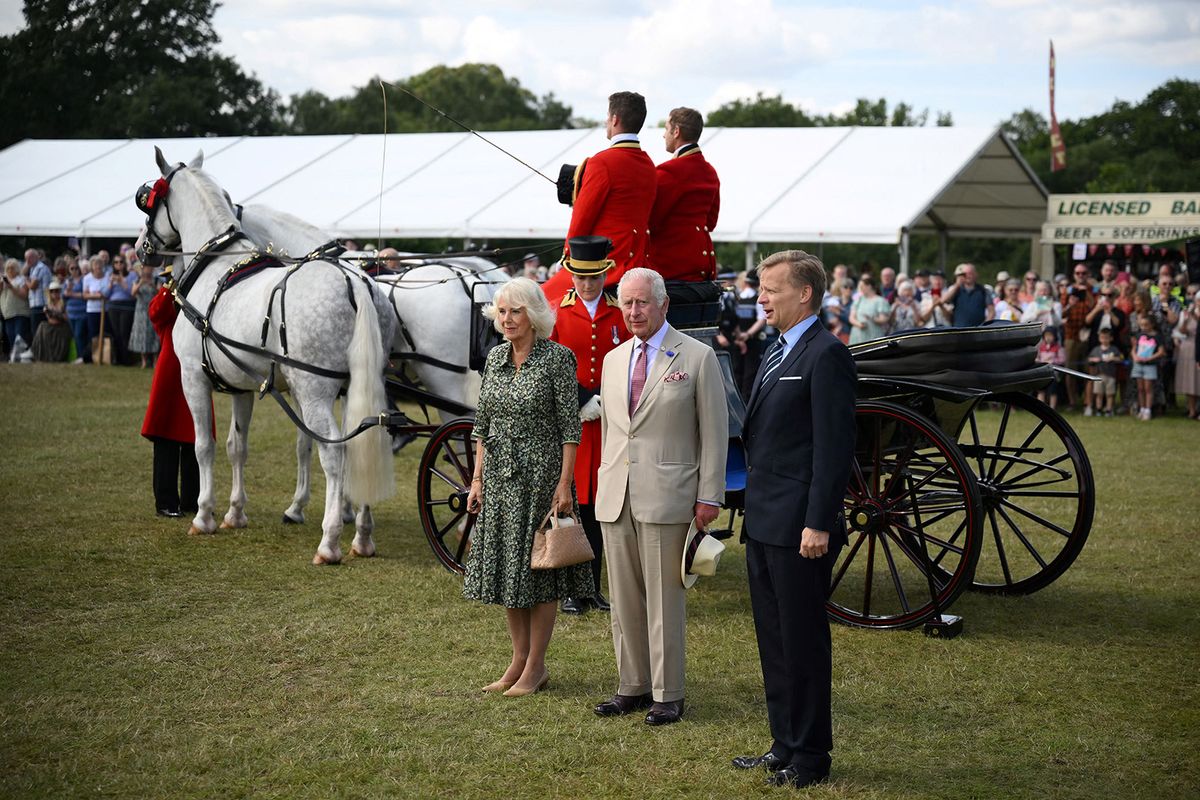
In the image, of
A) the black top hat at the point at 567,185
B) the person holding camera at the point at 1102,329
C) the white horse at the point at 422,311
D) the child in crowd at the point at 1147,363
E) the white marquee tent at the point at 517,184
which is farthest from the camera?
the white marquee tent at the point at 517,184

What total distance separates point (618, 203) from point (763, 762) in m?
2.93

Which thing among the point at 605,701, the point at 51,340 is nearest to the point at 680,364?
the point at 605,701

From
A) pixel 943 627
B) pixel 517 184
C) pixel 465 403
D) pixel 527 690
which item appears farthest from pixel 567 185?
pixel 517 184

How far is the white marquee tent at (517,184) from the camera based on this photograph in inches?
684

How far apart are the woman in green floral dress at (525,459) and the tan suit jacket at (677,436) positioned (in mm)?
401

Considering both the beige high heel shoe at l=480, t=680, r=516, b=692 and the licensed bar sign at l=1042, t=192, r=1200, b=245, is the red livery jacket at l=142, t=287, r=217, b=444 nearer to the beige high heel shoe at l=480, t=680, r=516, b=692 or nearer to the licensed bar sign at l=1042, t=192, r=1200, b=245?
the beige high heel shoe at l=480, t=680, r=516, b=692

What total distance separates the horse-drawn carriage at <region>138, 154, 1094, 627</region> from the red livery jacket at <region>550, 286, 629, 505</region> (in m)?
0.47

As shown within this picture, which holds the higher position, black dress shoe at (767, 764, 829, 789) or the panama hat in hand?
the panama hat in hand

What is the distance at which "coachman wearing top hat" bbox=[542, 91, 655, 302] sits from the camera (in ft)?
19.3

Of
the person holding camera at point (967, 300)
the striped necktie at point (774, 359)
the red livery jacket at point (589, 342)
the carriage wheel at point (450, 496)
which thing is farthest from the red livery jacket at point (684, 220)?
the person holding camera at point (967, 300)

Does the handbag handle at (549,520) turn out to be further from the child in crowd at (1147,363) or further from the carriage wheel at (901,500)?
the child in crowd at (1147,363)

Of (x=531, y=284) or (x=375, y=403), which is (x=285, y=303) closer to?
(x=375, y=403)

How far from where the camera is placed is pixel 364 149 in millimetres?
22203

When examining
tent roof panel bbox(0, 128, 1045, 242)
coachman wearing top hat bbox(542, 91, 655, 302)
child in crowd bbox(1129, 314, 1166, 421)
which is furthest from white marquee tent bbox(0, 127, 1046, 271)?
coachman wearing top hat bbox(542, 91, 655, 302)
